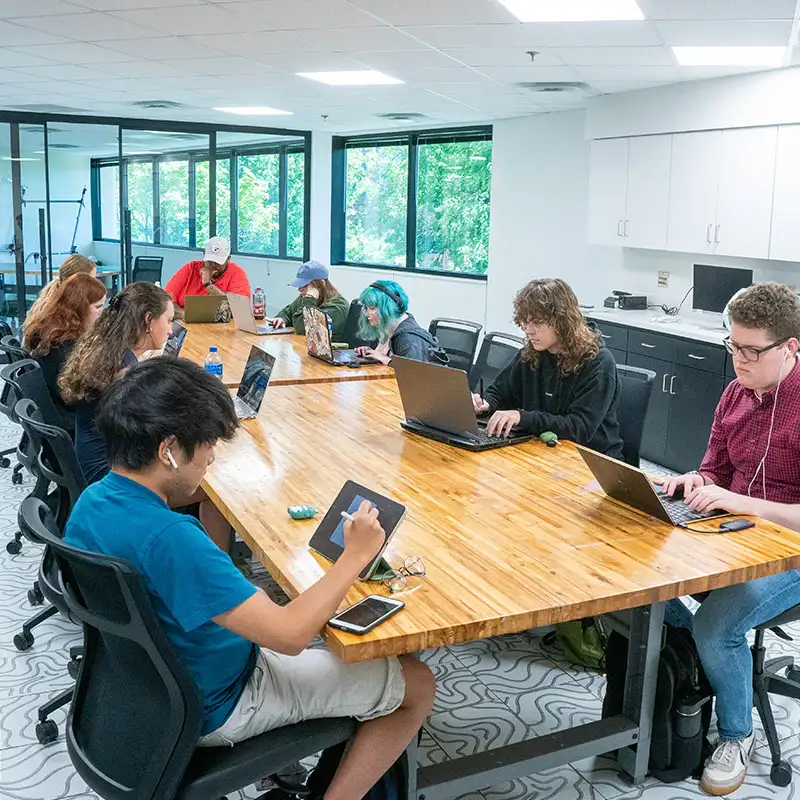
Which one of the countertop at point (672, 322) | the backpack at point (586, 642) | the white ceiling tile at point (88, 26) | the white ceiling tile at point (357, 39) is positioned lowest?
the backpack at point (586, 642)

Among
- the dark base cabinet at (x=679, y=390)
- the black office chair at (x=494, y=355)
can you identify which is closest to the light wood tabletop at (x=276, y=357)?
the black office chair at (x=494, y=355)

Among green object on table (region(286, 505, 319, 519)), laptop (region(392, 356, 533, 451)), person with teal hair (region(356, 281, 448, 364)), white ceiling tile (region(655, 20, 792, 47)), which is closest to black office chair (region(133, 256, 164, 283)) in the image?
person with teal hair (region(356, 281, 448, 364))

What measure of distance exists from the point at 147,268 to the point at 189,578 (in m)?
8.90

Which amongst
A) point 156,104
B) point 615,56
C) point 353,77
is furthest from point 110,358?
point 156,104

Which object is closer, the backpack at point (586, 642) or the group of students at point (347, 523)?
the group of students at point (347, 523)

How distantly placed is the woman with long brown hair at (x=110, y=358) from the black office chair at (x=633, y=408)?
155cm

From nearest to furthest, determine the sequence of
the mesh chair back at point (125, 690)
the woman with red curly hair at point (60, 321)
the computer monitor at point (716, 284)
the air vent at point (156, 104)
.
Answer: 1. the mesh chair back at point (125, 690)
2. the woman with red curly hair at point (60, 321)
3. the computer monitor at point (716, 284)
4. the air vent at point (156, 104)

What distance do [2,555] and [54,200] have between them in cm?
650

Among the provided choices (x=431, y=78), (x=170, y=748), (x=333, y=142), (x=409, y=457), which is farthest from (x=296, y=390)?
(x=333, y=142)

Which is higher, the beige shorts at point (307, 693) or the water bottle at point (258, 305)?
the water bottle at point (258, 305)

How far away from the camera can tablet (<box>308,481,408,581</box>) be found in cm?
201

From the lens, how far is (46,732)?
2713 millimetres

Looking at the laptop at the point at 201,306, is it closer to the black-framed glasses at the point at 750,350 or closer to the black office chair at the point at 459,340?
the black office chair at the point at 459,340

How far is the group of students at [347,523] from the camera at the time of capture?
1.70 m
